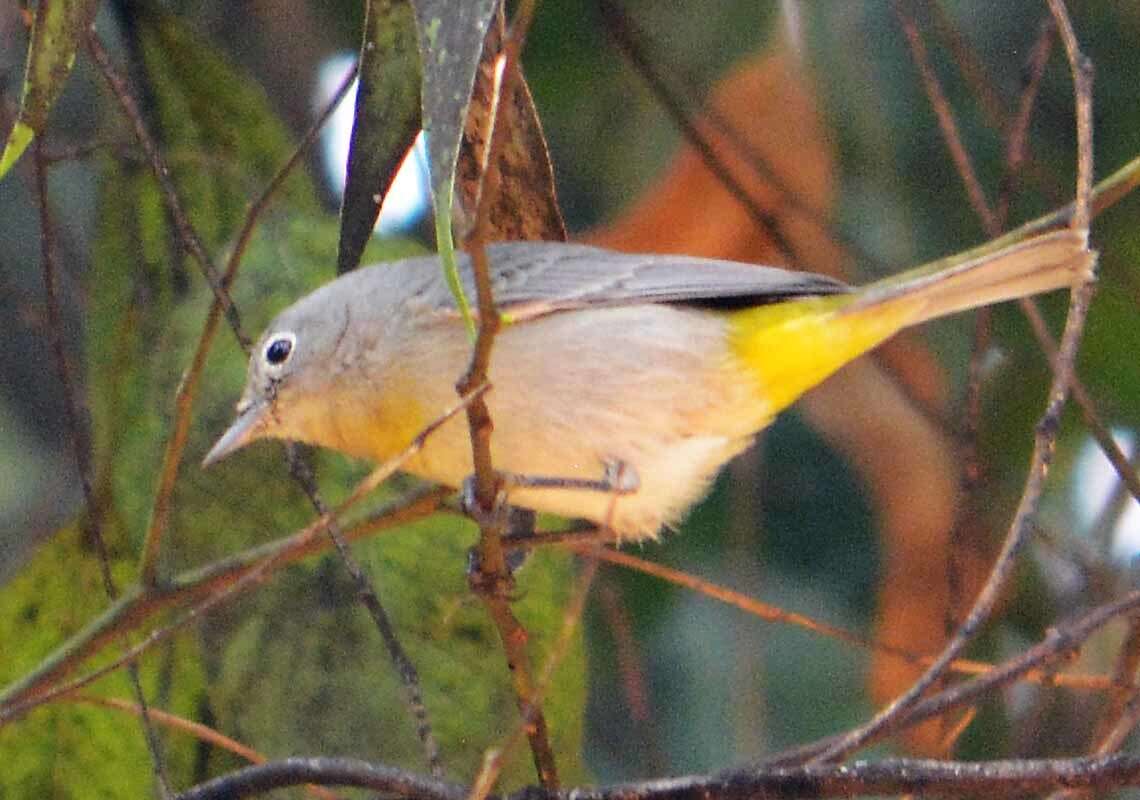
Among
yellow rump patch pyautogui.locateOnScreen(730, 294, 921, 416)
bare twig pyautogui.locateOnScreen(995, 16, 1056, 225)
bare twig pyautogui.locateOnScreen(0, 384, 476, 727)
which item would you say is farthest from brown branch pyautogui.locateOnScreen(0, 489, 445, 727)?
bare twig pyautogui.locateOnScreen(995, 16, 1056, 225)

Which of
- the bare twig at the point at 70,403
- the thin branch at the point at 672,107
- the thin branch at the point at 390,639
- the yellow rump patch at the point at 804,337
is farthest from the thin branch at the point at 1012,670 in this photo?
the thin branch at the point at 672,107

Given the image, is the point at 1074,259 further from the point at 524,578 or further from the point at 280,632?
the point at 280,632

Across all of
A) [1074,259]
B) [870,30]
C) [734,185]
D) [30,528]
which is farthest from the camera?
[30,528]

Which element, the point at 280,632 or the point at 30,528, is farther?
the point at 30,528

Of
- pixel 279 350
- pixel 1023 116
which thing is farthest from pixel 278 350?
pixel 1023 116

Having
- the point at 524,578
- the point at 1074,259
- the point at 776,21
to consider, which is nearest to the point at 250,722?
the point at 524,578

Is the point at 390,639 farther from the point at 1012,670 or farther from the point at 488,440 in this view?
the point at 1012,670

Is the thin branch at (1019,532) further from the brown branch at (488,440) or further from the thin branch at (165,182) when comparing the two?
the thin branch at (165,182)
